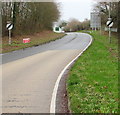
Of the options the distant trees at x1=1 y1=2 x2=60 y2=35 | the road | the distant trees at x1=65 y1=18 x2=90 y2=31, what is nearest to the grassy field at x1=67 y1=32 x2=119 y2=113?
the road

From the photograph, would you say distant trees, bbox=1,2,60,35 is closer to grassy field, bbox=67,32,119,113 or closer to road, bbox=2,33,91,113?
road, bbox=2,33,91,113

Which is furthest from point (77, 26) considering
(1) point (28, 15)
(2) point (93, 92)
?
(2) point (93, 92)

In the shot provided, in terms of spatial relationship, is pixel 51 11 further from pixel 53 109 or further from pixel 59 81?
pixel 53 109

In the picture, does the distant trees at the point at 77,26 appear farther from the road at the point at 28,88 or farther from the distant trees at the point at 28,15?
the road at the point at 28,88

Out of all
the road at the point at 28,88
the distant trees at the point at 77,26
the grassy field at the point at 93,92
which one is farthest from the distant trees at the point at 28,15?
the distant trees at the point at 77,26

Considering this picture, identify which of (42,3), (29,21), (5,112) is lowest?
→ (5,112)

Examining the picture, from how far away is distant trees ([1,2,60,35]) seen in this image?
3405cm

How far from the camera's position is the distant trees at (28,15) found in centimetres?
3405

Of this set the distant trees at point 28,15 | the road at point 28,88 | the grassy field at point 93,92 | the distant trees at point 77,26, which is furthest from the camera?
the distant trees at point 77,26

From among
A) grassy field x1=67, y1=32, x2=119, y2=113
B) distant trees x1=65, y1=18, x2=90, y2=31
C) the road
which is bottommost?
the road

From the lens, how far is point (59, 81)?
376 inches

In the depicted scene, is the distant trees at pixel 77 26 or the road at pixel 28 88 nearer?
the road at pixel 28 88

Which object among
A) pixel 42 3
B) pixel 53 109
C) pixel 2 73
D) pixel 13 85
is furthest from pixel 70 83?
pixel 42 3

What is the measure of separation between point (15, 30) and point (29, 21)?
7.10 meters
